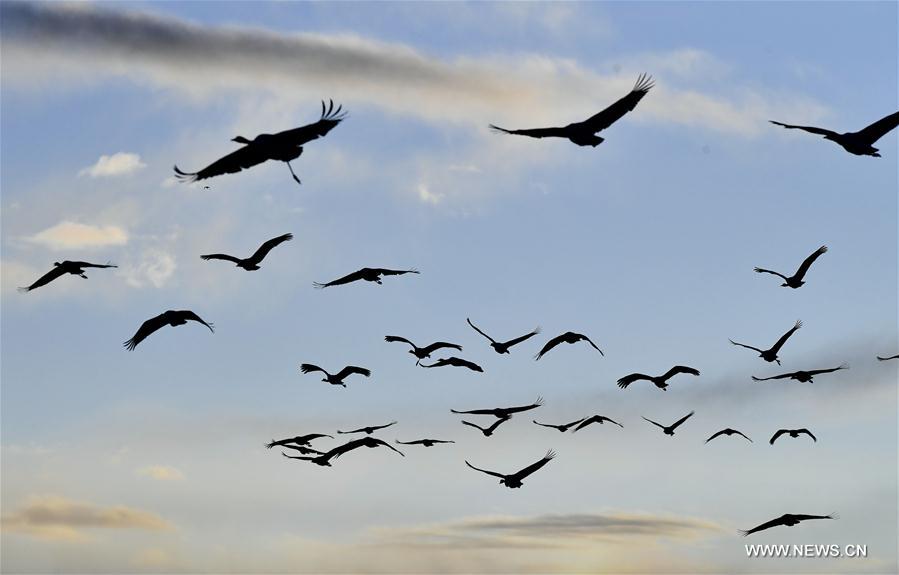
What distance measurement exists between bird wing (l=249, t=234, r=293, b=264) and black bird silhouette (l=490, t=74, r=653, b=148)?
12347 mm

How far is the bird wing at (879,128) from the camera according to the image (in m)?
50.1

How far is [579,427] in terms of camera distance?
58.9m

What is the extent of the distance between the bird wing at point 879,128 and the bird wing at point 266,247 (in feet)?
77.3

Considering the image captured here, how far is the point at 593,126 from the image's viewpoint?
45.7 metres

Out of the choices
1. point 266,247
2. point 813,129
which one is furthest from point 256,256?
point 813,129

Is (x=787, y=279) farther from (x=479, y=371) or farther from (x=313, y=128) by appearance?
(x=313, y=128)

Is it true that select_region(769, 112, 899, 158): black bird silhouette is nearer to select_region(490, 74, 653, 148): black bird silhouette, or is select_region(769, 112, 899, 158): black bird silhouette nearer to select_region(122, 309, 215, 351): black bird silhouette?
select_region(490, 74, 653, 148): black bird silhouette

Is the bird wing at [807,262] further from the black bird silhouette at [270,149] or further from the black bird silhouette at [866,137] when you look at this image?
the black bird silhouette at [270,149]

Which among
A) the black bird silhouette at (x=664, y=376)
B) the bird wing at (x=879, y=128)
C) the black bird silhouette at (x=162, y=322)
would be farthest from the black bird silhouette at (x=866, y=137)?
the black bird silhouette at (x=162, y=322)

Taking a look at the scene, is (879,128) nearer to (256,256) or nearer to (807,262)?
(807,262)

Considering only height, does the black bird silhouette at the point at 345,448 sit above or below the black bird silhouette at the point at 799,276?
below

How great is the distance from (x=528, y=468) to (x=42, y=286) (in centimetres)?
2274

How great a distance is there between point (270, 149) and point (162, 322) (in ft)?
43.3

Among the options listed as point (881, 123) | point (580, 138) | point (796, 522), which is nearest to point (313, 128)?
point (580, 138)
